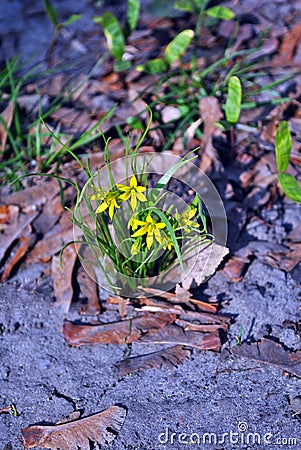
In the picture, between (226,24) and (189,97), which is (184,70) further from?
(226,24)

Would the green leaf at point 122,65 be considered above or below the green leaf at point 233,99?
below

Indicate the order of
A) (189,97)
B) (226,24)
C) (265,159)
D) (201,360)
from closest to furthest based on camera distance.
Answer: (201,360) → (265,159) → (189,97) → (226,24)

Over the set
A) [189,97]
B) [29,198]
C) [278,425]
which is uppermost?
→ [189,97]

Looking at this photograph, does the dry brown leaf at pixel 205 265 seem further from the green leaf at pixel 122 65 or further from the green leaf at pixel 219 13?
the green leaf at pixel 219 13

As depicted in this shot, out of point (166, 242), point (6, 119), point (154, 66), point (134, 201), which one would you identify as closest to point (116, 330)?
point (166, 242)

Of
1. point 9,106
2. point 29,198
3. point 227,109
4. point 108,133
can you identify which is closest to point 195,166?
point 227,109

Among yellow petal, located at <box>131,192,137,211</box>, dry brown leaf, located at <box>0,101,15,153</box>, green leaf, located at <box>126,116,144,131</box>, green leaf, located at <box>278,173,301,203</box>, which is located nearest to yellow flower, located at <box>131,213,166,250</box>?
yellow petal, located at <box>131,192,137,211</box>

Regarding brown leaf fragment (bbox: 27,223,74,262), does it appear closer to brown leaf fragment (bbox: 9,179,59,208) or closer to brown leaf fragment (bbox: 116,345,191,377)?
brown leaf fragment (bbox: 9,179,59,208)

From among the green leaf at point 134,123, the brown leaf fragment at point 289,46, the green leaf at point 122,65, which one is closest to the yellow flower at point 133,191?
the green leaf at point 134,123
